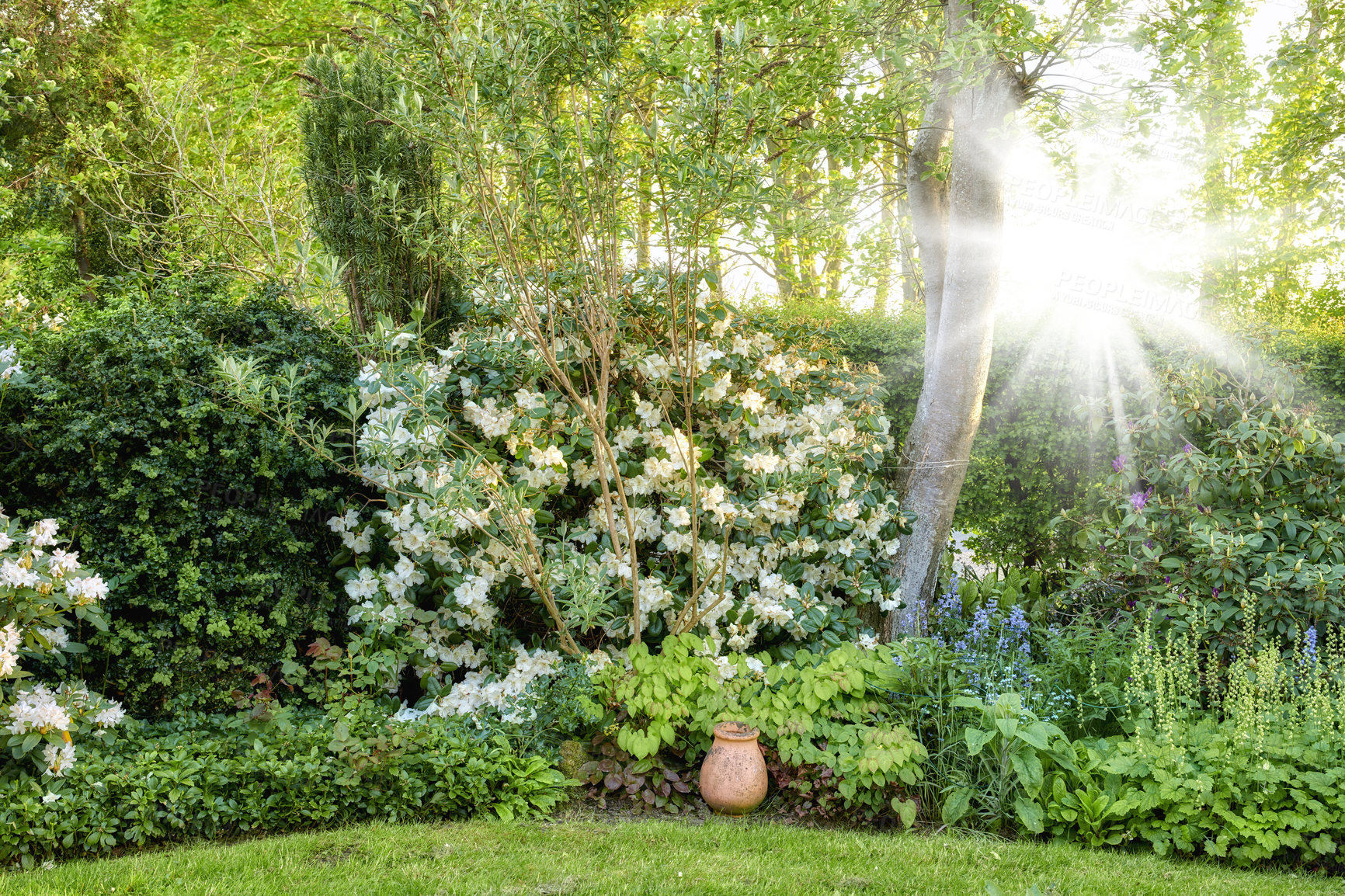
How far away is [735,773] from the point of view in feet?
11.0

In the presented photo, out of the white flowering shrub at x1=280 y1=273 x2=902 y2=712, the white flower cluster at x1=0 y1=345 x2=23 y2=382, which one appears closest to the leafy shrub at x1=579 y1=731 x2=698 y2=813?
the white flowering shrub at x1=280 y1=273 x2=902 y2=712

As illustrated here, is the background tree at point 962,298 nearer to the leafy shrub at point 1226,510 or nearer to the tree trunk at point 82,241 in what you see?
the leafy shrub at point 1226,510

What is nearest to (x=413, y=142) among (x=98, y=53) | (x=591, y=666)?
(x=591, y=666)

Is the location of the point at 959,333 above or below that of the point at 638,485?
above

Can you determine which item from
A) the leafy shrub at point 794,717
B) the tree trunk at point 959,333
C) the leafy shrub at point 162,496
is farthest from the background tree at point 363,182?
the tree trunk at point 959,333

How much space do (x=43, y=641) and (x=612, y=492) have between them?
2406mm

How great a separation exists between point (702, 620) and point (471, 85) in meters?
2.63

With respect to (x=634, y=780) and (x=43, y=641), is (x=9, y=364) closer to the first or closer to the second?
(x=43, y=641)

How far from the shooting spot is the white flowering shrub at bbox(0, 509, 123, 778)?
2787 millimetres

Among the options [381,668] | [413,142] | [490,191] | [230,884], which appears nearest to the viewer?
[230,884]

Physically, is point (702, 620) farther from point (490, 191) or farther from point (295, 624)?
point (490, 191)

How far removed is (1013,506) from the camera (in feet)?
19.7

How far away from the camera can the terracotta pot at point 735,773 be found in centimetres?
334

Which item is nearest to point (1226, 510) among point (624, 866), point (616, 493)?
point (616, 493)
